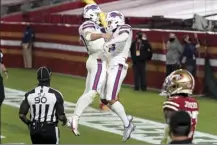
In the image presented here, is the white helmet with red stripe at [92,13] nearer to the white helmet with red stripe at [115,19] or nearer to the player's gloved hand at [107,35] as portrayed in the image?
the white helmet with red stripe at [115,19]

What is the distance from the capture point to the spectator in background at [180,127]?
5.84 meters

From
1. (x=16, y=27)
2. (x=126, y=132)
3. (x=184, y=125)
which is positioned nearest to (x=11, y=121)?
(x=126, y=132)

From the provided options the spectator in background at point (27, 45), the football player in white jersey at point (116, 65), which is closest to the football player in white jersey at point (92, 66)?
the football player in white jersey at point (116, 65)

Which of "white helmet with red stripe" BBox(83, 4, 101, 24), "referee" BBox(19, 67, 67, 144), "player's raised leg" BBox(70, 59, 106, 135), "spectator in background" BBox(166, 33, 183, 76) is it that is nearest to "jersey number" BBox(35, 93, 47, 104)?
"referee" BBox(19, 67, 67, 144)

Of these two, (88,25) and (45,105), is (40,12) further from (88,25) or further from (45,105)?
(45,105)

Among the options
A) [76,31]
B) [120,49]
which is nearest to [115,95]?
[120,49]

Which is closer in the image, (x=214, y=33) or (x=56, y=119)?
(x=56, y=119)

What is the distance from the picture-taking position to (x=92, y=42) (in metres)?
12.9

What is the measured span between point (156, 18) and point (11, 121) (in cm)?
773

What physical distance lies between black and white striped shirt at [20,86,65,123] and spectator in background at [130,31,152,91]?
34.5 ft

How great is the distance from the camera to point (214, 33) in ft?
61.7

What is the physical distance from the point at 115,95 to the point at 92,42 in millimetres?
1138

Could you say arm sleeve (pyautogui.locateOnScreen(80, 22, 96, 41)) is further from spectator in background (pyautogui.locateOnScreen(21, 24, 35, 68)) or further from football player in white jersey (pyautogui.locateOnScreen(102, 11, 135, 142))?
spectator in background (pyautogui.locateOnScreen(21, 24, 35, 68))

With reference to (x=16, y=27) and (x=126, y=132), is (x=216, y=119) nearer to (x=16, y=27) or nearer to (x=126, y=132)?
(x=126, y=132)
